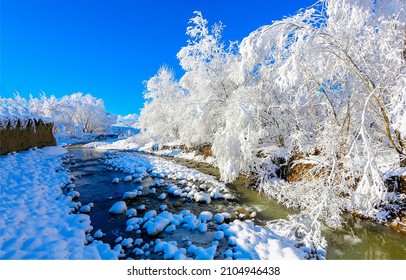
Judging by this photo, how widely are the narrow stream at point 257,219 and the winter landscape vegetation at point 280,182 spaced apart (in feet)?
0.12

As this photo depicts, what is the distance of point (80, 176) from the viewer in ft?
33.4

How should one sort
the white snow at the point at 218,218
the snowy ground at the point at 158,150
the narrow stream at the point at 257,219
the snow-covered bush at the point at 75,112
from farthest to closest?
1. the snow-covered bush at the point at 75,112
2. the snowy ground at the point at 158,150
3. the white snow at the point at 218,218
4. the narrow stream at the point at 257,219

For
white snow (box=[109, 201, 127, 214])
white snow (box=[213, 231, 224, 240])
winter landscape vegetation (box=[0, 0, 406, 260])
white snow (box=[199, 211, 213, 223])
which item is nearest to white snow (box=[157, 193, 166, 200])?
winter landscape vegetation (box=[0, 0, 406, 260])

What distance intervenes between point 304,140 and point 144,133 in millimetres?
20386

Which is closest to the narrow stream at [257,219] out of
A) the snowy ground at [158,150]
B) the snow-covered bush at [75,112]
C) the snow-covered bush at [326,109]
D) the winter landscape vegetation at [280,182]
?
the winter landscape vegetation at [280,182]

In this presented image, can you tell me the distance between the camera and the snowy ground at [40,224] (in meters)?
3.71

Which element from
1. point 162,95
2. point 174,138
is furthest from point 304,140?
point 162,95

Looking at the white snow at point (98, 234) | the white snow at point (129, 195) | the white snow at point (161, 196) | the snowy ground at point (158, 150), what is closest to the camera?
the white snow at point (98, 234)

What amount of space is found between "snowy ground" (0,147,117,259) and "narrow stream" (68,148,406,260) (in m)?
0.59

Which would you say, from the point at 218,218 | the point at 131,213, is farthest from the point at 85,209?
the point at 218,218

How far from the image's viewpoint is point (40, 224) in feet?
15.0

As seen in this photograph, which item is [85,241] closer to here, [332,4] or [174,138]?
[332,4]

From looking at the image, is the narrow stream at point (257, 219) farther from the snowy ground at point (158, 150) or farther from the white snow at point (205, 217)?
the snowy ground at point (158, 150)

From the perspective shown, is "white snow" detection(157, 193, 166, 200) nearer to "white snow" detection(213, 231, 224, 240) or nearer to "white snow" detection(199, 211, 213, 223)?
"white snow" detection(199, 211, 213, 223)
